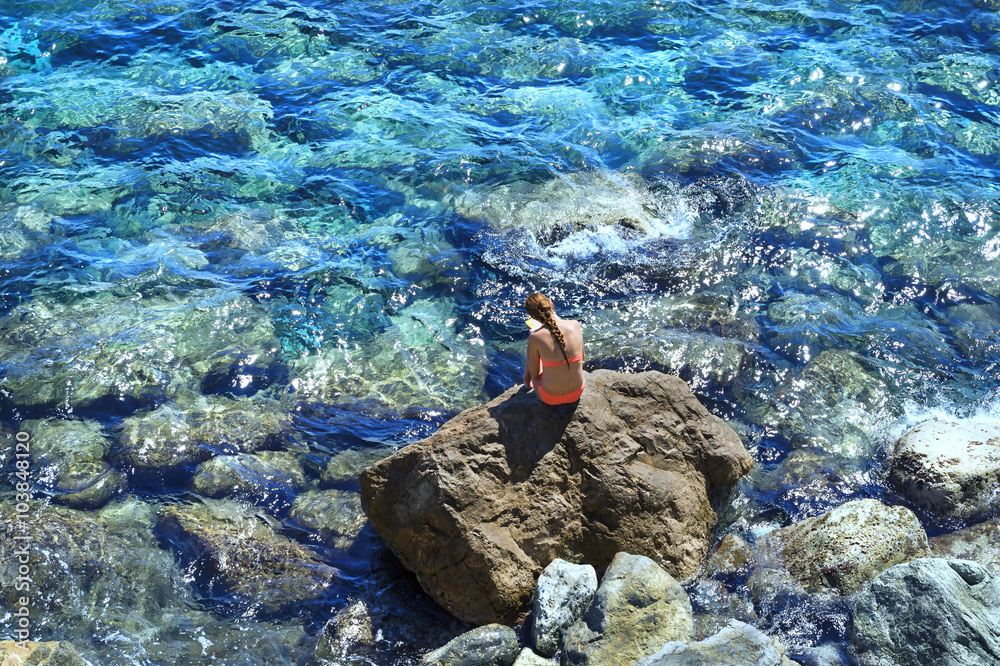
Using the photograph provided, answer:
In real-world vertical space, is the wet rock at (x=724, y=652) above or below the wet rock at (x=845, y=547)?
above

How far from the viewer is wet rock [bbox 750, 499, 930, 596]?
7.31 metres

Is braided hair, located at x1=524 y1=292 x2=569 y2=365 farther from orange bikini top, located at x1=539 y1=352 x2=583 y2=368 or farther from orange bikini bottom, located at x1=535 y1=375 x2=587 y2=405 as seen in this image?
orange bikini bottom, located at x1=535 y1=375 x2=587 y2=405

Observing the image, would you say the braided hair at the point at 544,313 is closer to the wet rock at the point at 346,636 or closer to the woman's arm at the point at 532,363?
the woman's arm at the point at 532,363

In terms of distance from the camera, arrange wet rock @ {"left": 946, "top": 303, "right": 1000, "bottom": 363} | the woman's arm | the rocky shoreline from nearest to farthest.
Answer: the rocky shoreline → the woman's arm → wet rock @ {"left": 946, "top": 303, "right": 1000, "bottom": 363}

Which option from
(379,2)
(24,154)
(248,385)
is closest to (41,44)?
(24,154)

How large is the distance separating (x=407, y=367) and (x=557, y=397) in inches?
136

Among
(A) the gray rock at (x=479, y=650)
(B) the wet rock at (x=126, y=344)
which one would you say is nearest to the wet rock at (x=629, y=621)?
(A) the gray rock at (x=479, y=650)

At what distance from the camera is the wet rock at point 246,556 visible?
746cm

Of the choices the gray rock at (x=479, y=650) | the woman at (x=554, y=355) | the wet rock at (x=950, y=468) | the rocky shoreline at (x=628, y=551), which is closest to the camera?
the rocky shoreline at (x=628, y=551)

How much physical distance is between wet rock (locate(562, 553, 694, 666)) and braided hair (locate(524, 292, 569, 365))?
2063mm

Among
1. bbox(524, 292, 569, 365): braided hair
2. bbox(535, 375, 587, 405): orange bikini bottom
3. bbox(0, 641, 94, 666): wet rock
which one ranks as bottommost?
bbox(0, 641, 94, 666): wet rock

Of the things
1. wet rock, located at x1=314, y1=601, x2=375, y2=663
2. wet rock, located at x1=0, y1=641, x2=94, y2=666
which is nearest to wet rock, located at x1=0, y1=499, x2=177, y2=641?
wet rock, located at x1=0, y1=641, x2=94, y2=666

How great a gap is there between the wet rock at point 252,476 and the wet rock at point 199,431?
0.17m

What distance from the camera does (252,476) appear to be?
8.67m
